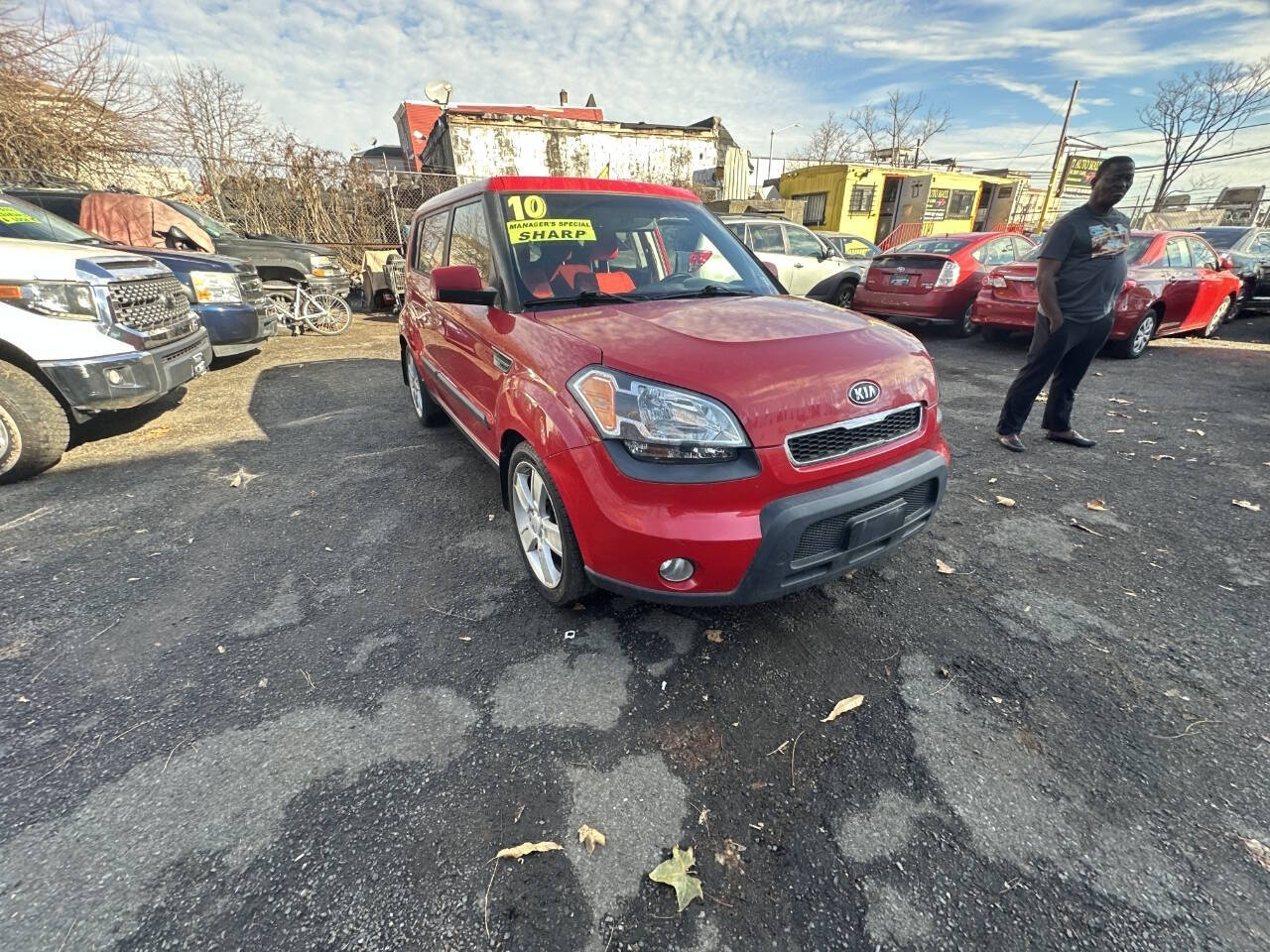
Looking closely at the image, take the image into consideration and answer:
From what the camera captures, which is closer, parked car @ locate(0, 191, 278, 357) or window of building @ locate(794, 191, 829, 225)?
parked car @ locate(0, 191, 278, 357)

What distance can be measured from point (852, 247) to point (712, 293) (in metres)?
9.56

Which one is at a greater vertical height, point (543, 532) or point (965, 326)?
point (543, 532)

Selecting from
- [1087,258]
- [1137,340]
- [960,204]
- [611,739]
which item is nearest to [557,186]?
[611,739]

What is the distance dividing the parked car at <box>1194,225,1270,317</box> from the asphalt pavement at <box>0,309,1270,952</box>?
960cm

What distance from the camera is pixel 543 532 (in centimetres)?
253

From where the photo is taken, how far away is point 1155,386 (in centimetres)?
602

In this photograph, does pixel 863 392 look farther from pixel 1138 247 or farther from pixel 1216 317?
pixel 1216 317

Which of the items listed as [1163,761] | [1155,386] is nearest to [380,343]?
[1163,761]

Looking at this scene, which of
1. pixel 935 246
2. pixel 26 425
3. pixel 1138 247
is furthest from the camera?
pixel 935 246

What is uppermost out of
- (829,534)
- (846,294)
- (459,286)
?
(459,286)

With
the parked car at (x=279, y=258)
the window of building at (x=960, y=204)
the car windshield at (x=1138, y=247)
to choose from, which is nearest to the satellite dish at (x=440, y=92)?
the parked car at (x=279, y=258)

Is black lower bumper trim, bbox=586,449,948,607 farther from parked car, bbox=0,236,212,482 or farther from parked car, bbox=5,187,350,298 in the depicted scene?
parked car, bbox=5,187,350,298

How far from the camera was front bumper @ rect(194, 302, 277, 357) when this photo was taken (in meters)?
6.23

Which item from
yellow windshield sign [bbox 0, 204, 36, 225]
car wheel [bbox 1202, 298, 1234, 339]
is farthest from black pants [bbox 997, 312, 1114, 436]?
yellow windshield sign [bbox 0, 204, 36, 225]
